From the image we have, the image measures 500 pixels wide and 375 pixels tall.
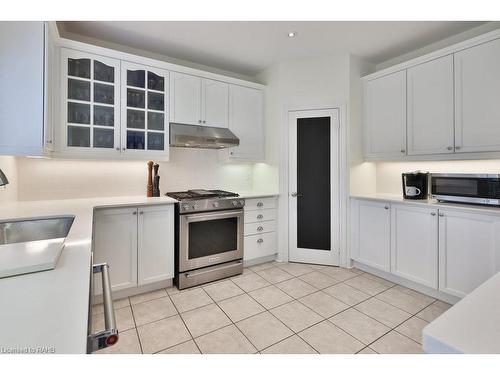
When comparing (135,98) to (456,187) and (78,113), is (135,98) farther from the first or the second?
(456,187)

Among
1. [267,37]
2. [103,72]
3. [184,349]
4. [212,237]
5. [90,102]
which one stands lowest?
[184,349]

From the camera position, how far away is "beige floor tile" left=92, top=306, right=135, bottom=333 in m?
1.94

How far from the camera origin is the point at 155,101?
277 centimetres

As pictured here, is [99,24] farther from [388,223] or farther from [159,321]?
[388,223]

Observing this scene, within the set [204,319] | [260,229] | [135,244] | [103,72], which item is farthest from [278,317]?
[103,72]

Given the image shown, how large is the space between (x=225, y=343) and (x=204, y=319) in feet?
1.19

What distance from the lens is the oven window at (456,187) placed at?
223 cm

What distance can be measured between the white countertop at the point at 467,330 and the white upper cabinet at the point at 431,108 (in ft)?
8.03

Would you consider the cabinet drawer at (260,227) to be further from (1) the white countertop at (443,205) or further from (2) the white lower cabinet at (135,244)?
(1) the white countertop at (443,205)

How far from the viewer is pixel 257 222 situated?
324 centimetres

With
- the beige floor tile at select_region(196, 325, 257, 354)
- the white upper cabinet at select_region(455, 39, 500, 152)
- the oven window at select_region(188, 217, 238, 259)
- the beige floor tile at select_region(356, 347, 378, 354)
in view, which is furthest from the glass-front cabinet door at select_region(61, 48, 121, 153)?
the white upper cabinet at select_region(455, 39, 500, 152)

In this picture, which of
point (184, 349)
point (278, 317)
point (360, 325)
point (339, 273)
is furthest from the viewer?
point (339, 273)

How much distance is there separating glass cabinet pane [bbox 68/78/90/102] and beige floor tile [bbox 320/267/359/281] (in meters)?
3.19

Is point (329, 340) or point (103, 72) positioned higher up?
point (103, 72)
